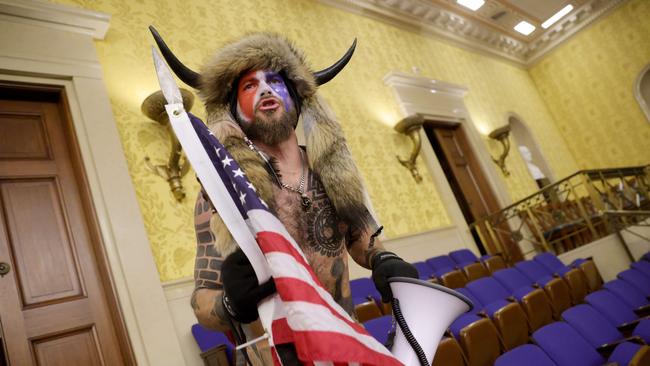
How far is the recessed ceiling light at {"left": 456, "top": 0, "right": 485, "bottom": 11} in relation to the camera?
9.02m

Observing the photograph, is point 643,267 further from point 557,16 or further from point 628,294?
point 557,16

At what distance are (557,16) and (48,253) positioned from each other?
11.9m

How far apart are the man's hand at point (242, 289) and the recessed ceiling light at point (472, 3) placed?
9358 mm

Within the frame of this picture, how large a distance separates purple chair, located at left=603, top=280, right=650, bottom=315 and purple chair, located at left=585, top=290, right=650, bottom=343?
0.10 metres

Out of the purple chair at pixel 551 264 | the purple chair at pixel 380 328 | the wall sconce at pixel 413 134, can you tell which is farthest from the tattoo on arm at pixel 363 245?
the wall sconce at pixel 413 134

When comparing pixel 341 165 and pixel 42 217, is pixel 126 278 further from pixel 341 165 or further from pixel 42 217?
pixel 341 165

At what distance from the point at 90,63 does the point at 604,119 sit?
38.7 feet

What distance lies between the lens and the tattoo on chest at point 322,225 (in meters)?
1.08

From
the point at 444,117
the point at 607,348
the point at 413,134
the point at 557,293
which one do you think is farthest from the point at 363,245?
the point at 444,117

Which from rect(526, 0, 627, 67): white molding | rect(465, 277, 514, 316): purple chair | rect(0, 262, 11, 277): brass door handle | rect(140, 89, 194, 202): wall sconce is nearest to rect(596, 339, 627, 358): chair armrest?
rect(465, 277, 514, 316): purple chair

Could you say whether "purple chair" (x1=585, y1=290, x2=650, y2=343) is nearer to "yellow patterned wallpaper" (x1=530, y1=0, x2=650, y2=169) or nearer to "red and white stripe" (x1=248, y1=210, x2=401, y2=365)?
"red and white stripe" (x1=248, y1=210, x2=401, y2=365)

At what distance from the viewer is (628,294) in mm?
3520

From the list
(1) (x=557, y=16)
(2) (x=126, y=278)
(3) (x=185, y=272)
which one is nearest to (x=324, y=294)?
(2) (x=126, y=278)

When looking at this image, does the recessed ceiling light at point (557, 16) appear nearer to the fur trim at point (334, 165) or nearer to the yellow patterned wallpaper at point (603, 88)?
the yellow patterned wallpaper at point (603, 88)
